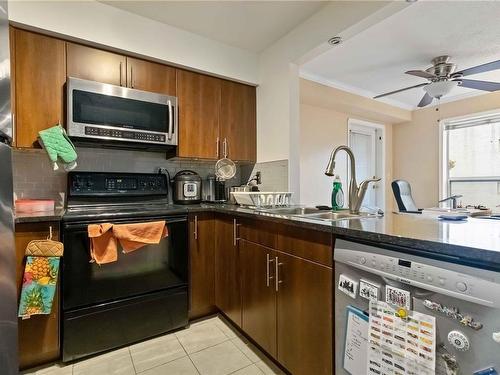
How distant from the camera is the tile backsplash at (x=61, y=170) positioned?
1.88m

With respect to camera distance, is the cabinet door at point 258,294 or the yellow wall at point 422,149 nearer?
the cabinet door at point 258,294

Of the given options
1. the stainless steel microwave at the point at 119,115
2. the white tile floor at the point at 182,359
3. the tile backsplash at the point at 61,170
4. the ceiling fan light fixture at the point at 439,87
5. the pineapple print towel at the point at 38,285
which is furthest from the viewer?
the ceiling fan light fixture at the point at 439,87

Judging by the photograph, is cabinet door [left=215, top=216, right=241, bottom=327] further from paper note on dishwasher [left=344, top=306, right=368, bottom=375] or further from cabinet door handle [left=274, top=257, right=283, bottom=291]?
paper note on dishwasher [left=344, top=306, right=368, bottom=375]

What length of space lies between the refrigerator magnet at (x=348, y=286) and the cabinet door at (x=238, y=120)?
5.41ft

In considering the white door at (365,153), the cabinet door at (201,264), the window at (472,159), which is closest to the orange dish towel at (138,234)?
the cabinet door at (201,264)

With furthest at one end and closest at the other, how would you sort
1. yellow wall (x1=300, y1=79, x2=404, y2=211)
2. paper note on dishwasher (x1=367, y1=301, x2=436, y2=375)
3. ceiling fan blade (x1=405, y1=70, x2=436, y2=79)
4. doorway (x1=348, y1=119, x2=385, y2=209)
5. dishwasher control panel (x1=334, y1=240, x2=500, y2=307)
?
doorway (x1=348, y1=119, x2=385, y2=209) < yellow wall (x1=300, y1=79, x2=404, y2=211) < ceiling fan blade (x1=405, y1=70, x2=436, y2=79) < paper note on dishwasher (x1=367, y1=301, x2=436, y2=375) < dishwasher control panel (x1=334, y1=240, x2=500, y2=307)

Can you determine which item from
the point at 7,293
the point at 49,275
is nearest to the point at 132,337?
the point at 49,275

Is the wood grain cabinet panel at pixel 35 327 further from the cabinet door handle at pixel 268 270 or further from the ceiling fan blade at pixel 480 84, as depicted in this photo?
the ceiling fan blade at pixel 480 84

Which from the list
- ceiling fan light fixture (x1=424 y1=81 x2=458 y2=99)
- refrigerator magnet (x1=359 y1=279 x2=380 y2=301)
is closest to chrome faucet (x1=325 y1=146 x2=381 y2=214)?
refrigerator magnet (x1=359 y1=279 x2=380 y2=301)

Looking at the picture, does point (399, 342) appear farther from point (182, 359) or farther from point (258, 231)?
point (182, 359)

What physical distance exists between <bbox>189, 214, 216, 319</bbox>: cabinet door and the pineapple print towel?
32.8 inches

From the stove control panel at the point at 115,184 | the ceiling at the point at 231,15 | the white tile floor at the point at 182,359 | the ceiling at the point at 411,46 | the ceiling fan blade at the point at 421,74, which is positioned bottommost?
the white tile floor at the point at 182,359

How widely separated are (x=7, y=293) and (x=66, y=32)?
168 cm

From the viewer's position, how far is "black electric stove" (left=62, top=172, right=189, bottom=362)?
1.57 meters
